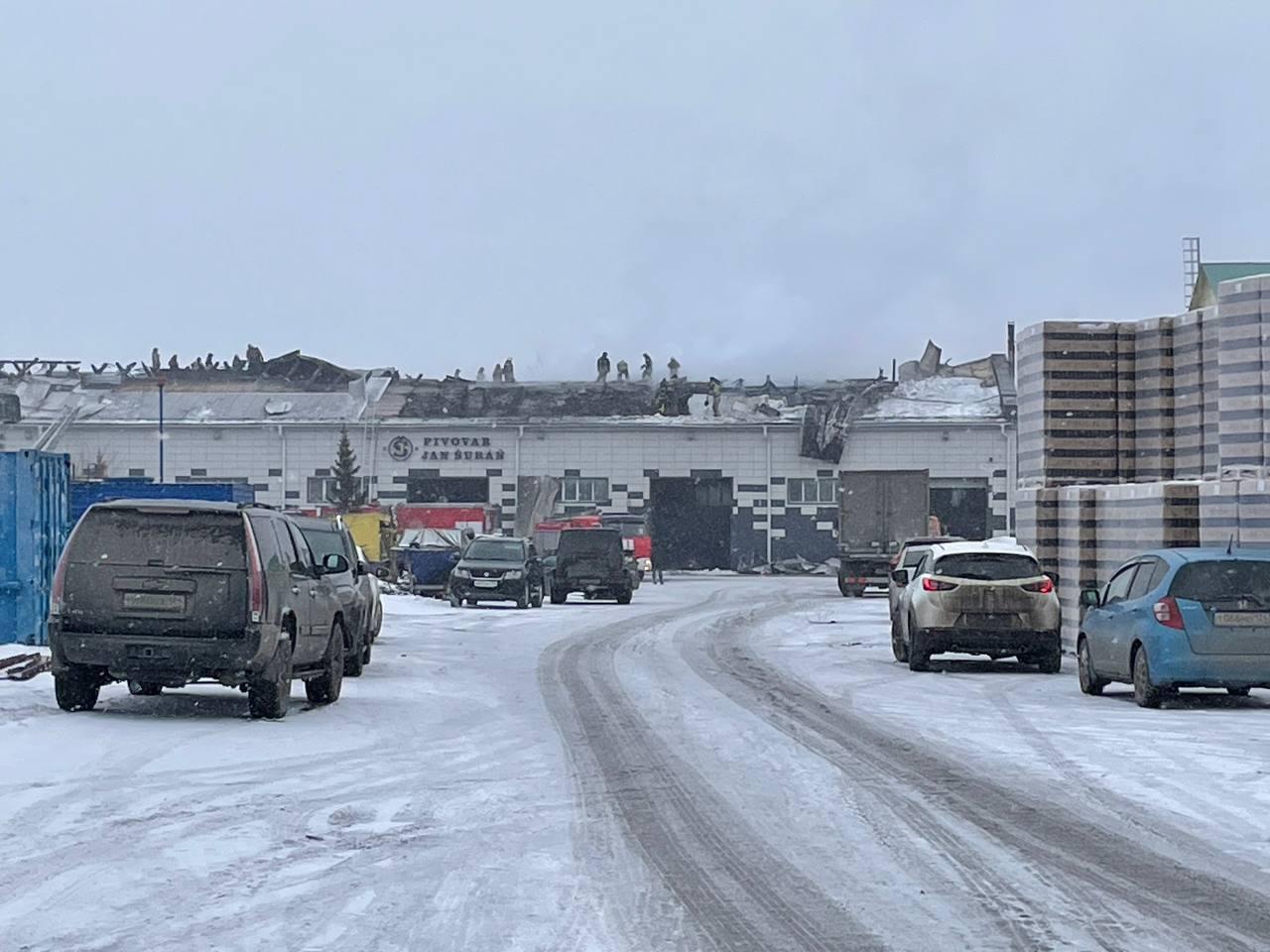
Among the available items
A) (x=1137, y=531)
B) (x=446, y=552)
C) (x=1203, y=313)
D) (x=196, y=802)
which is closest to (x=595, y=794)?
(x=196, y=802)

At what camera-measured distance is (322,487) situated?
266ft

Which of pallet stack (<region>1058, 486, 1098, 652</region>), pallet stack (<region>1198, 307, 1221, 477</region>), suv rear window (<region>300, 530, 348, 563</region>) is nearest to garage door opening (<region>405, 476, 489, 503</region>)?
pallet stack (<region>1058, 486, 1098, 652</region>)

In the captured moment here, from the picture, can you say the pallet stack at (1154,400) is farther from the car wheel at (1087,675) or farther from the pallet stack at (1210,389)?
the car wheel at (1087,675)

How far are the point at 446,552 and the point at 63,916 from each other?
4386 cm

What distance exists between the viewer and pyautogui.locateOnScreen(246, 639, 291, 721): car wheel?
49.6 feet

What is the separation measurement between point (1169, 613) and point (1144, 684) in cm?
75

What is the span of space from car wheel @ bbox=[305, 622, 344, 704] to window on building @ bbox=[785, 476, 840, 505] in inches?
2534

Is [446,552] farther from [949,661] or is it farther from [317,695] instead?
[317,695]

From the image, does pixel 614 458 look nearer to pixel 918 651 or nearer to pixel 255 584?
pixel 918 651

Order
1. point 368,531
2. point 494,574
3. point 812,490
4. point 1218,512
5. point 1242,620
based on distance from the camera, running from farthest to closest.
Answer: point 812,490
point 368,531
point 494,574
point 1218,512
point 1242,620

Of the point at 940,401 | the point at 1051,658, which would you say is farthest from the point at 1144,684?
the point at 940,401

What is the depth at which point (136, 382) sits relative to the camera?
8775cm

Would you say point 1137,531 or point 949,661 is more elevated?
point 1137,531

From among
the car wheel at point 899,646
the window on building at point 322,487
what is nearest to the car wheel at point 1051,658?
the car wheel at point 899,646
